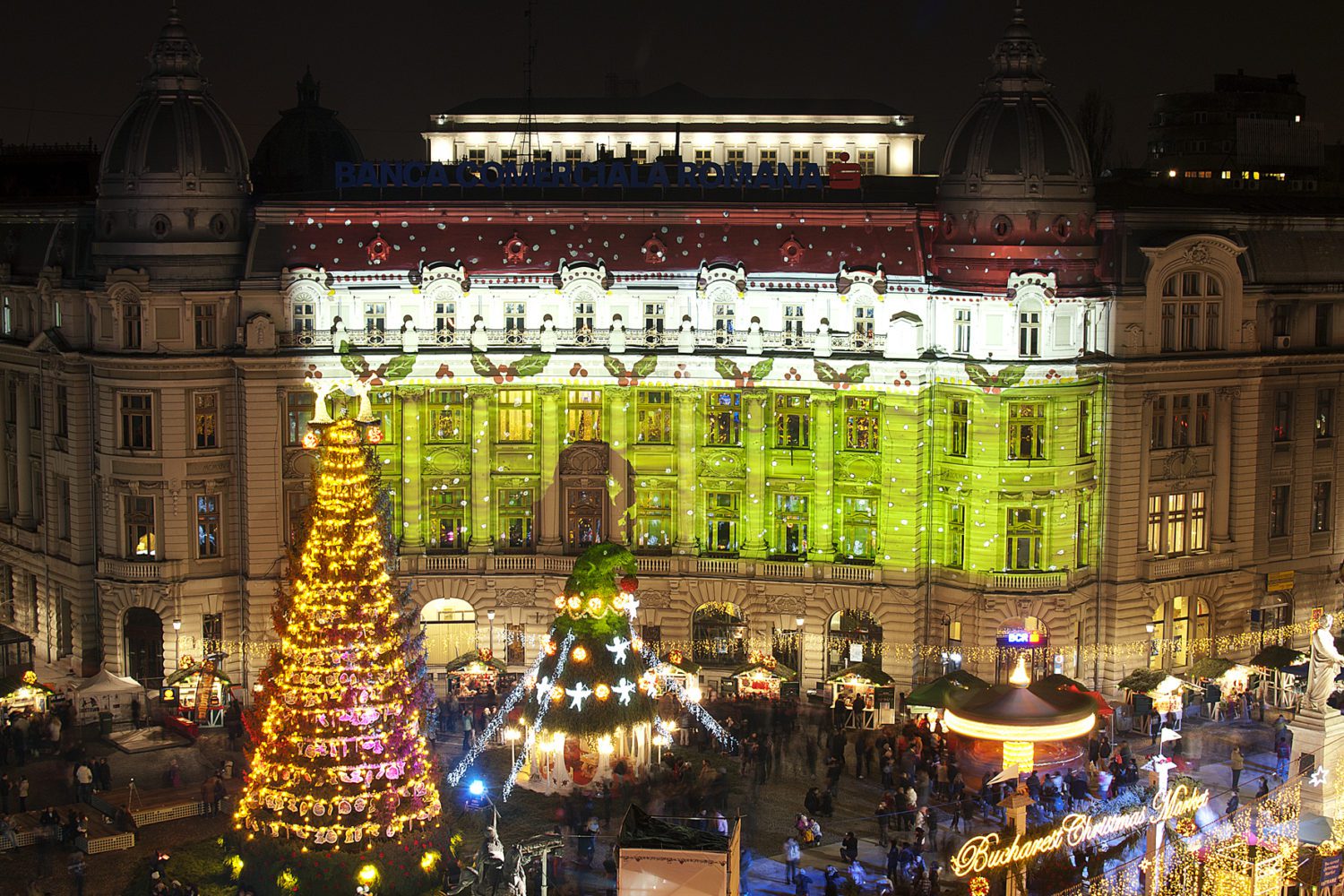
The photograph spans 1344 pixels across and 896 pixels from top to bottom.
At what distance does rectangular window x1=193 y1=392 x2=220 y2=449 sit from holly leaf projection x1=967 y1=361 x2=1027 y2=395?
38275mm

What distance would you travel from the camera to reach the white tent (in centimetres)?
11481

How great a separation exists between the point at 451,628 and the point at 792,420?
20769 mm

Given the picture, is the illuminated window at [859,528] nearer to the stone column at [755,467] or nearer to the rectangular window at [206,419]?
the stone column at [755,467]

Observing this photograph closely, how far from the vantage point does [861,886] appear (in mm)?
91750

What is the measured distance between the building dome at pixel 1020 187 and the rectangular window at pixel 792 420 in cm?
975

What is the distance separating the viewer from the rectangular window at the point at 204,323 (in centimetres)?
12188

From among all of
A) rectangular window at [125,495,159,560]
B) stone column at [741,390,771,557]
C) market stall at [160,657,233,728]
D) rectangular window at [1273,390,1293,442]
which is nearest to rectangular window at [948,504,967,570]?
stone column at [741,390,771,557]

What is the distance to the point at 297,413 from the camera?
124 m

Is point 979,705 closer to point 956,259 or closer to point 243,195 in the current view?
point 956,259

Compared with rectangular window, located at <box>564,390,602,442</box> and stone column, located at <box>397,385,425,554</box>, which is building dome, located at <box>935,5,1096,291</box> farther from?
stone column, located at <box>397,385,425,554</box>

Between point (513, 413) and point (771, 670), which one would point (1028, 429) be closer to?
point (771, 670)

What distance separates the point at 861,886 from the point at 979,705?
48.0 feet

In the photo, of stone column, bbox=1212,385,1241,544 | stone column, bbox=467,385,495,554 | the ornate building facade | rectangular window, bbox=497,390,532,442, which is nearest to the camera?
the ornate building facade

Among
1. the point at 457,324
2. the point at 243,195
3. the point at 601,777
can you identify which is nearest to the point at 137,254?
the point at 243,195
